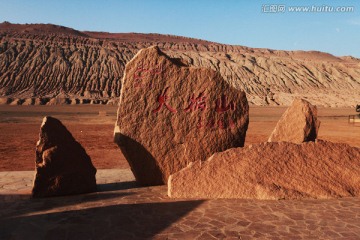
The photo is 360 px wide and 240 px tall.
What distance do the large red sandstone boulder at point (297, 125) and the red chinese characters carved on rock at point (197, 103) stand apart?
63.8 inches

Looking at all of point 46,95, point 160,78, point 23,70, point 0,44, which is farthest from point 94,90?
point 160,78

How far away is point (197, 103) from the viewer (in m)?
6.47

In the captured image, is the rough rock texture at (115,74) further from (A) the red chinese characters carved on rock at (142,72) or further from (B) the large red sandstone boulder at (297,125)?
(B) the large red sandstone boulder at (297,125)

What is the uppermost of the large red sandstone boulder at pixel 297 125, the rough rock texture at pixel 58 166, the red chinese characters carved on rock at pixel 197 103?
the red chinese characters carved on rock at pixel 197 103

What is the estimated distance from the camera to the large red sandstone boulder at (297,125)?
6.76 meters

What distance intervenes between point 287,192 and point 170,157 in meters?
2.18

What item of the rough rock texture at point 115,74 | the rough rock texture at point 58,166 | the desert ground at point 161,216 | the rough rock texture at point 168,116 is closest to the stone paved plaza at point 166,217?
the desert ground at point 161,216

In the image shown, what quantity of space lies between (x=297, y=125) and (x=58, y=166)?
15.5ft

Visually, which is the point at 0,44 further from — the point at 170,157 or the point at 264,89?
the point at 170,157

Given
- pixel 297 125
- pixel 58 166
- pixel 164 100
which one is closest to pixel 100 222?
pixel 58 166

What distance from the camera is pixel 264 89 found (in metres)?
50.3

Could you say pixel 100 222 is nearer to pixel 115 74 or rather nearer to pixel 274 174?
pixel 274 174

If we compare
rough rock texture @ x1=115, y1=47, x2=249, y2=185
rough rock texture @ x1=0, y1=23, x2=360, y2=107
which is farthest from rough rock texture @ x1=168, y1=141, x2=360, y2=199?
rough rock texture @ x1=0, y1=23, x2=360, y2=107

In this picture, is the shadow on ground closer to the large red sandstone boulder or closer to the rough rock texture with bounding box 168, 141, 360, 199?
the rough rock texture with bounding box 168, 141, 360, 199
